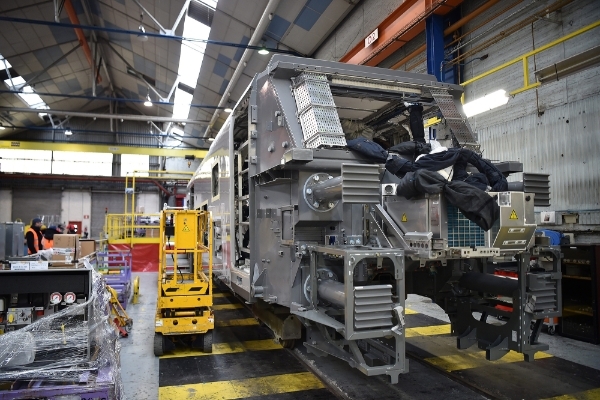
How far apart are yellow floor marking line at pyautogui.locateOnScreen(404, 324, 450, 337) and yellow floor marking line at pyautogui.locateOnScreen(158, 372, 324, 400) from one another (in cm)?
243

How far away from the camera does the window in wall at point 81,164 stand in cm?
2903

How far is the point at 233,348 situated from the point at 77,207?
2601 centimetres

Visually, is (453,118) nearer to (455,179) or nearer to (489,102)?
(455,179)

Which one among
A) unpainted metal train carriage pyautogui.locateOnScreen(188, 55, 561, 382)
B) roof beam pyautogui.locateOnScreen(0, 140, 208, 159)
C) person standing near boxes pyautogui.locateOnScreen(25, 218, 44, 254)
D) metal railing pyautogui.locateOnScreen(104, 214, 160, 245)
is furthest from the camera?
roof beam pyautogui.locateOnScreen(0, 140, 208, 159)

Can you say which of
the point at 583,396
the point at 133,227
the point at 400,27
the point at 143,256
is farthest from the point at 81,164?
the point at 583,396

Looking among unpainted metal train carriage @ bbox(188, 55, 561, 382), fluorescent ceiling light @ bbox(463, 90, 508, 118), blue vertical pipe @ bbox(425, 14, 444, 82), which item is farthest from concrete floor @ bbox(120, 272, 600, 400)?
blue vertical pipe @ bbox(425, 14, 444, 82)

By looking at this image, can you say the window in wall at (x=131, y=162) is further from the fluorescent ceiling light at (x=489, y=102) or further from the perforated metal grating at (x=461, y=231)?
the perforated metal grating at (x=461, y=231)

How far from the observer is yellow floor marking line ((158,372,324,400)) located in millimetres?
4344

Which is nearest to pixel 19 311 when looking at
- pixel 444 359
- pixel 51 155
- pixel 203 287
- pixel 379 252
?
pixel 203 287

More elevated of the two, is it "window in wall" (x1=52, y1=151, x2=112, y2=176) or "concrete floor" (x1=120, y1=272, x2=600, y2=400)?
"window in wall" (x1=52, y1=151, x2=112, y2=176)

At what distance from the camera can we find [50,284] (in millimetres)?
3717

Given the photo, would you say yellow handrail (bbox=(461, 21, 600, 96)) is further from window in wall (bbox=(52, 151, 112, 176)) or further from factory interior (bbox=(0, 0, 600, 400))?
window in wall (bbox=(52, 151, 112, 176))

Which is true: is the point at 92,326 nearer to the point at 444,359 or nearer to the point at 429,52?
the point at 444,359

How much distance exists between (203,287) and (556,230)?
5466 mm
